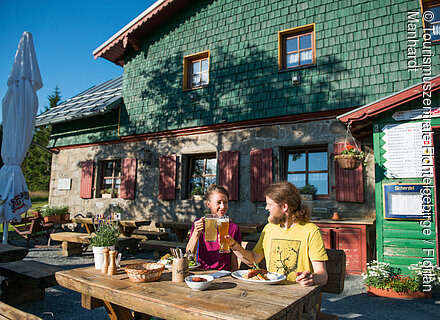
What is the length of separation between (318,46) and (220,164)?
346 centimetres

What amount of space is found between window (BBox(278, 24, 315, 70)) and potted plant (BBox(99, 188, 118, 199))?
6110 mm

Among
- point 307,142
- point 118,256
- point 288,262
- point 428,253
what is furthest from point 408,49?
point 118,256

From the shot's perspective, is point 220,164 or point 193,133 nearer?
point 220,164

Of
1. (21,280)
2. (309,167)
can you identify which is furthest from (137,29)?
(21,280)

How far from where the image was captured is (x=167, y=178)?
334 inches

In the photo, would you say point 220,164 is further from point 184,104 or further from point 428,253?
point 428,253

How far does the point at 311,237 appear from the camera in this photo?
213 cm

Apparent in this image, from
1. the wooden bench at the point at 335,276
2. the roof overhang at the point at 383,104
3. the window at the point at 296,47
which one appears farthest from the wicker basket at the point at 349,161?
the wooden bench at the point at 335,276

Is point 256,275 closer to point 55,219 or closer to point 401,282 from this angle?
point 401,282

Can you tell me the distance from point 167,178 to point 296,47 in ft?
15.1

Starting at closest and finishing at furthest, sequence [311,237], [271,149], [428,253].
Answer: [311,237]
[428,253]
[271,149]

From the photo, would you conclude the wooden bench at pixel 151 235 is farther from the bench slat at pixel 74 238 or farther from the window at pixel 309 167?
the window at pixel 309 167

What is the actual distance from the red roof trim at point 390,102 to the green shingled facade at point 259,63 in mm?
1699

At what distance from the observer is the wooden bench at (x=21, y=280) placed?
3598 mm
